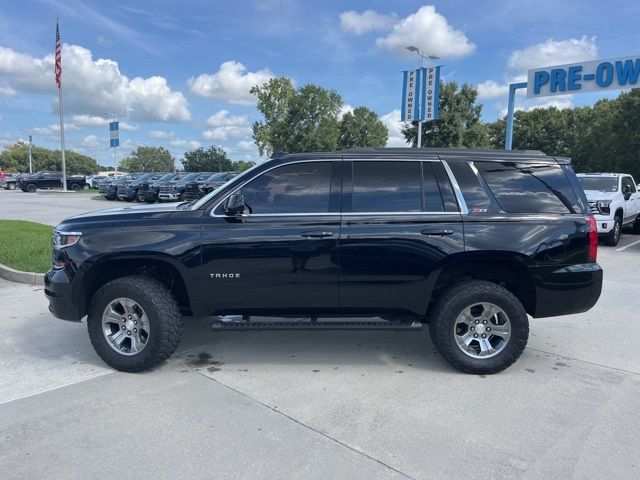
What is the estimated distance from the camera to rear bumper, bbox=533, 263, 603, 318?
13.9ft

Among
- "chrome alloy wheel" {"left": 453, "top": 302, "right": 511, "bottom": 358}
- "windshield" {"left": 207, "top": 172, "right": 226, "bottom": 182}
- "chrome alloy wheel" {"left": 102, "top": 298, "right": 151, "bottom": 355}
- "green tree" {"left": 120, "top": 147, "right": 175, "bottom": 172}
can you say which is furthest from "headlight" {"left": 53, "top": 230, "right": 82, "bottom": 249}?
"green tree" {"left": 120, "top": 147, "right": 175, "bottom": 172}

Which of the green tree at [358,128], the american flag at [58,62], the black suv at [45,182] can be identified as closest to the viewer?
the american flag at [58,62]

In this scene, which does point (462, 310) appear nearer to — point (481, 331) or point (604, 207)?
point (481, 331)

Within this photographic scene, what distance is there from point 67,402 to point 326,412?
1.99m

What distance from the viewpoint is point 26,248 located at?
9320mm

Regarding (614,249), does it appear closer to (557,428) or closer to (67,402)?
(557,428)

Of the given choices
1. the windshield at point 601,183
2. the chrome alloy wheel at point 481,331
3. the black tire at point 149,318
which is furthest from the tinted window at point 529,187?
the windshield at point 601,183

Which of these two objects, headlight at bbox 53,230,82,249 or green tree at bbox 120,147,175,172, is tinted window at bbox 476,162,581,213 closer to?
headlight at bbox 53,230,82,249

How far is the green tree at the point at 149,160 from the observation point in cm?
15088

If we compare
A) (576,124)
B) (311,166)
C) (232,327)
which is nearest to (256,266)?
(232,327)

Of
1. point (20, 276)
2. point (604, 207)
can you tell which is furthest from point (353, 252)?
point (604, 207)

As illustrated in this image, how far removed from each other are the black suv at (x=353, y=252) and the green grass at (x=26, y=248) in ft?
14.2

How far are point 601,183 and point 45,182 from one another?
4158 cm

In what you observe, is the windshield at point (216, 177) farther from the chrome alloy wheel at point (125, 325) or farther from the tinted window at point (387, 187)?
the tinted window at point (387, 187)
